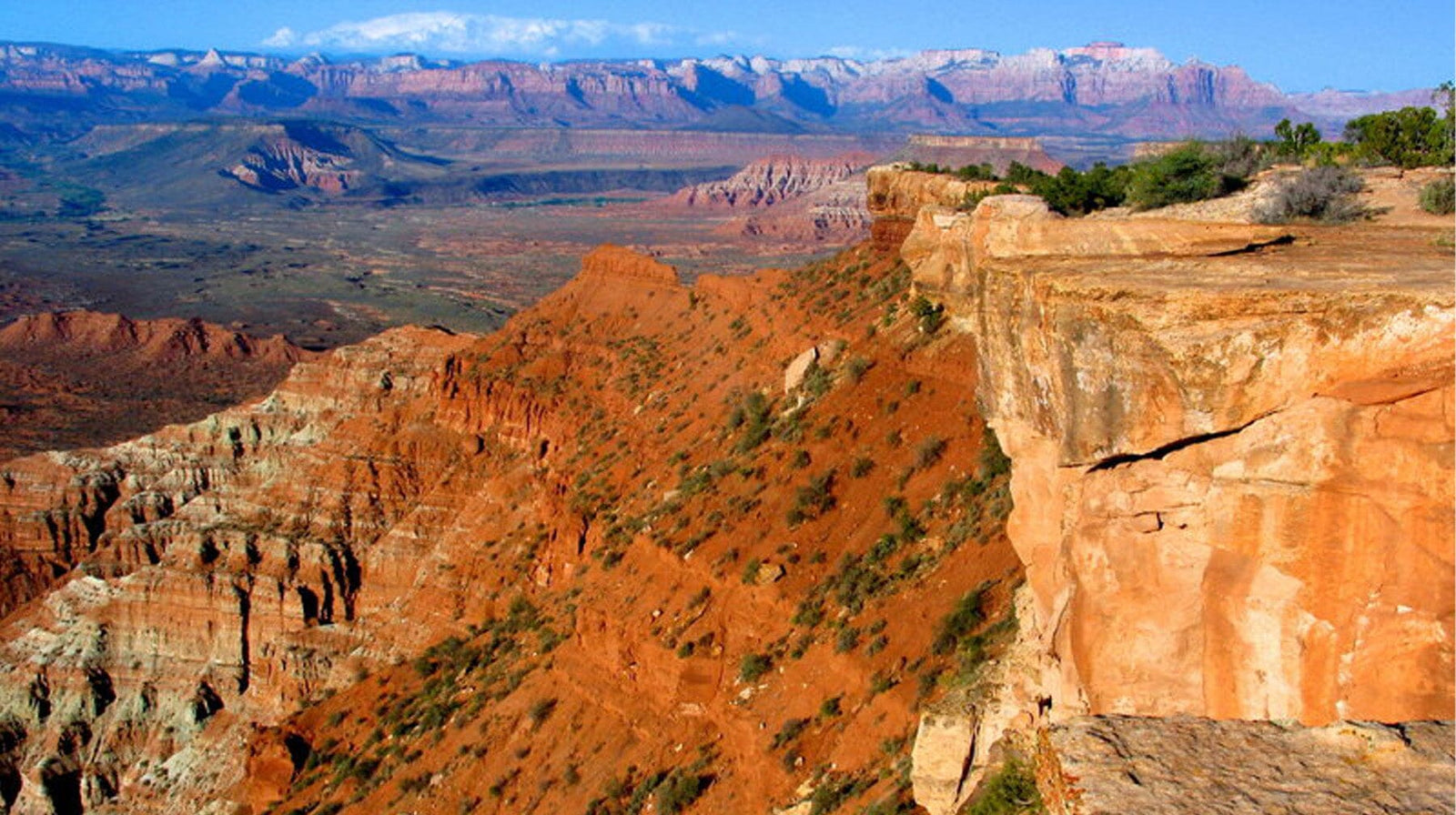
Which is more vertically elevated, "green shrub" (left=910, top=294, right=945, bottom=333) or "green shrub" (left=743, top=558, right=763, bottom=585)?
"green shrub" (left=910, top=294, right=945, bottom=333)

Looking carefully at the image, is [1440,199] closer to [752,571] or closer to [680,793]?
[752,571]

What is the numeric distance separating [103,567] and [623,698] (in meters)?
23.4

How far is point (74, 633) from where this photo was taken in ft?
123

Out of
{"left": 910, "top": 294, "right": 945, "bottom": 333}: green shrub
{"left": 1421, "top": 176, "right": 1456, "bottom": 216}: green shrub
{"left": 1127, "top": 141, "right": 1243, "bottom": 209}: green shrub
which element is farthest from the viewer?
{"left": 910, "top": 294, "right": 945, "bottom": 333}: green shrub

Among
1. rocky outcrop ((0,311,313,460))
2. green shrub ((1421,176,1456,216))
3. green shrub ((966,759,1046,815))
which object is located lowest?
rocky outcrop ((0,311,313,460))

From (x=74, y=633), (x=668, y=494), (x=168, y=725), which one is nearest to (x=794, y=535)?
(x=668, y=494)

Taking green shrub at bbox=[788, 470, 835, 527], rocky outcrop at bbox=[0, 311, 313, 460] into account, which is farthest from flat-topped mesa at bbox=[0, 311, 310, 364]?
green shrub at bbox=[788, 470, 835, 527]

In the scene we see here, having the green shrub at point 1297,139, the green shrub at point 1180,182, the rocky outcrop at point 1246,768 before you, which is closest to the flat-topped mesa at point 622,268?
the green shrub at point 1297,139

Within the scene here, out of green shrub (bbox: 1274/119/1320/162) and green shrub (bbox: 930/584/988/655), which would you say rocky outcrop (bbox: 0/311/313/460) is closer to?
green shrub (bbox: 930/584/988/655)

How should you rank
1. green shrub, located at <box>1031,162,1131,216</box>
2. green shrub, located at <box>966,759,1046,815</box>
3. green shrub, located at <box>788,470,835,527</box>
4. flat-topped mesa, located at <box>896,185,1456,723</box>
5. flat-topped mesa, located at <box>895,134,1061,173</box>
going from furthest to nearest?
flat-topped mesa, located at <box>895,134,1061,173</box>, green shrub, located at <box>1031,162,1131,216</box>, green shrub, located at <box>788,470,835,527</box>, green shrub, located at <box>966,759,1046,815</box>, flat-topped mesa, located at <box>896,185,1456,723</box>

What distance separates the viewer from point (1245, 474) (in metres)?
9.34

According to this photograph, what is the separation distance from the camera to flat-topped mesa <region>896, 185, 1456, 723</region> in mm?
8703

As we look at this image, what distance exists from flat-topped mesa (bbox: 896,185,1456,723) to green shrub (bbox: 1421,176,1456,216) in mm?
5910

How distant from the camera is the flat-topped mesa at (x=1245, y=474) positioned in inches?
343
